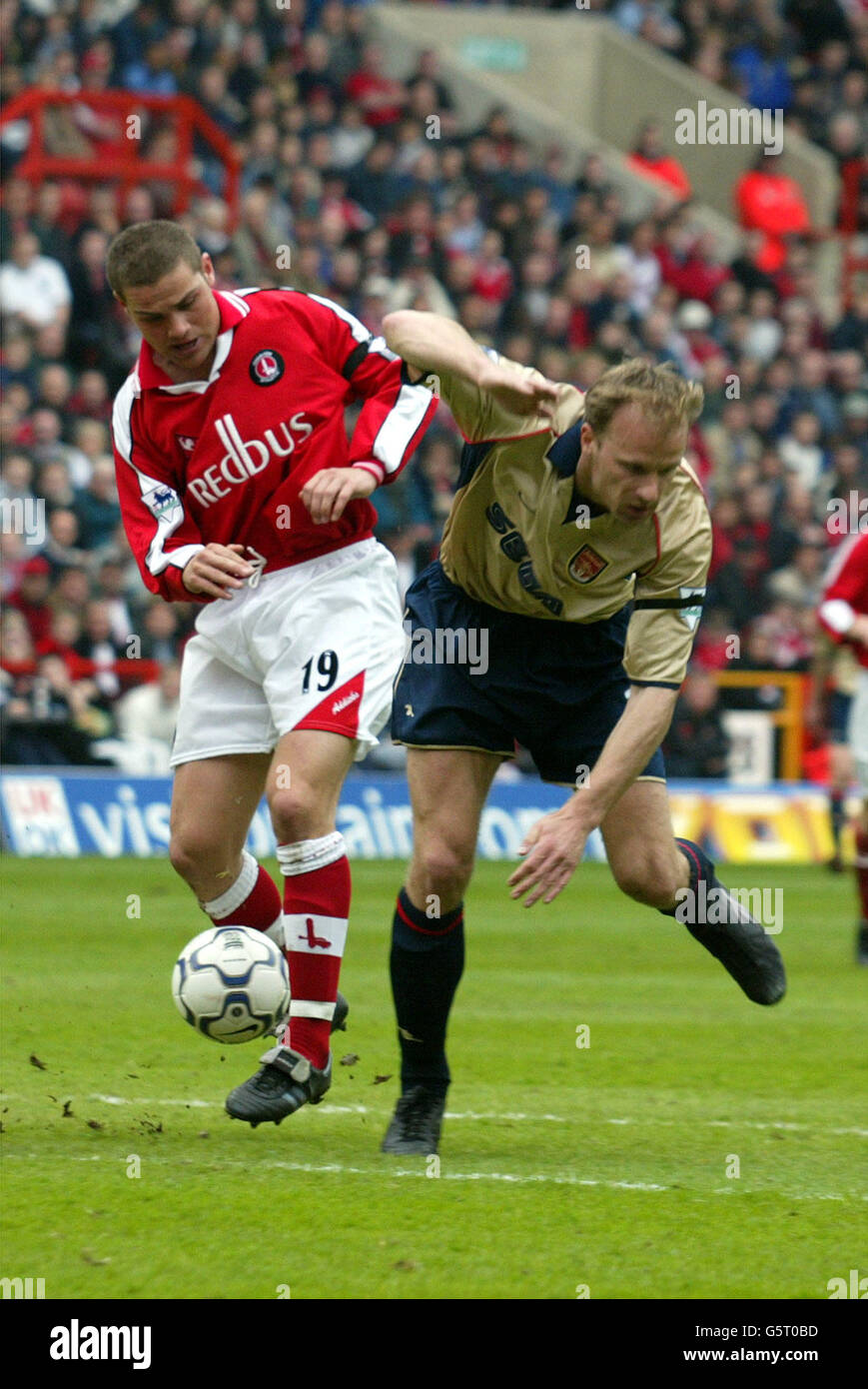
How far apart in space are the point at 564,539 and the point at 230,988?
1478 millimetres

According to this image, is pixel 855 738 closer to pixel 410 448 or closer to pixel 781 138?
pixel 410 448

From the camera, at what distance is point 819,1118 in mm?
6410

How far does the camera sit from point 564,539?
18.4ft

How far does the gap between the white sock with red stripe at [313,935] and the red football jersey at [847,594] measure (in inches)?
185

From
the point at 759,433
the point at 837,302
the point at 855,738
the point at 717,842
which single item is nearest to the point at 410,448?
the point at 855,738

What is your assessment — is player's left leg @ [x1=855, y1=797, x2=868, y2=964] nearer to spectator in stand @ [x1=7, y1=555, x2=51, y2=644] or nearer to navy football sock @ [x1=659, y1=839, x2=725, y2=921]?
navy football sock @ [x1=659, y1=839, x2=725, y2=921]

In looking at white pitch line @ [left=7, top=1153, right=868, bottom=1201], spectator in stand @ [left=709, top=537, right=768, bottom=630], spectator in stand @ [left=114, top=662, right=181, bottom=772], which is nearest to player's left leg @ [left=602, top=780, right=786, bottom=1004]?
white pitch line @ [left=7, top=1153, right=868, bottom=1201]

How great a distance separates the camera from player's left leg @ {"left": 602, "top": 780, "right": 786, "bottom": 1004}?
19.4 ft

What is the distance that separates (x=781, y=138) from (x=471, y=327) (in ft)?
24.1

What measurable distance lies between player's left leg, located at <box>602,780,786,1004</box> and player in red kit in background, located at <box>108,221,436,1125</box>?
74cm

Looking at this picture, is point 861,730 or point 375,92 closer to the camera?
point 861,730

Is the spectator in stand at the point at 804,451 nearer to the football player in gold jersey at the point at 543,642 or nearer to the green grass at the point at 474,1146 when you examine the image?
the green grass at the point at 474,1146

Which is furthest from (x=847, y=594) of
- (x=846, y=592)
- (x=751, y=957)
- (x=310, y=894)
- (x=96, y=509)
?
(x=96, y=509)

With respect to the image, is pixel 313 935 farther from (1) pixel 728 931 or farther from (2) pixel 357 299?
(2) pixel 357 299
